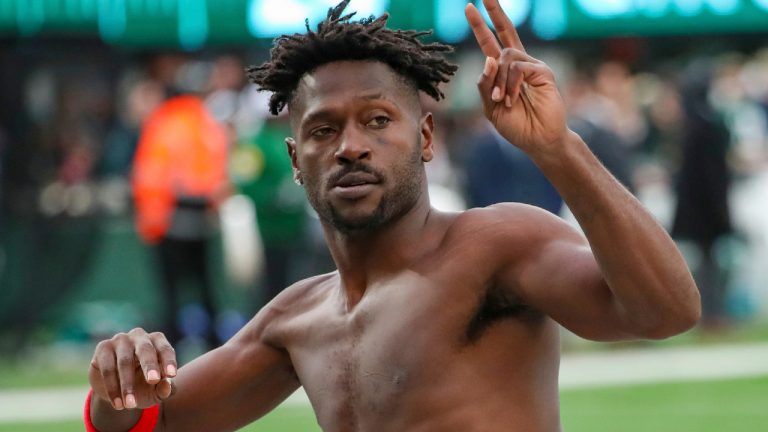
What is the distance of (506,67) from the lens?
3535 mm

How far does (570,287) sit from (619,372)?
815 cm

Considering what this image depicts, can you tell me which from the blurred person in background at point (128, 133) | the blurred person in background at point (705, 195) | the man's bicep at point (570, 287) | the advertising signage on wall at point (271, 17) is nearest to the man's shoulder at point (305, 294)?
the man's bicep at point (570, 287)

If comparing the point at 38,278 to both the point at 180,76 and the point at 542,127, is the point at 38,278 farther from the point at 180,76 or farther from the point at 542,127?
the point at 542,127

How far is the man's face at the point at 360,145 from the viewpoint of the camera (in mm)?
3965

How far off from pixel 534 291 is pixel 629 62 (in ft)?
32.9

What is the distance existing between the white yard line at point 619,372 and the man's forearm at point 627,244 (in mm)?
7314

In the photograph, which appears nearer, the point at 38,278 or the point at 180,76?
the point at 180,76

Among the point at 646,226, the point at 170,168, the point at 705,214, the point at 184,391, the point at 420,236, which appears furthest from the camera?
the point at 705,214

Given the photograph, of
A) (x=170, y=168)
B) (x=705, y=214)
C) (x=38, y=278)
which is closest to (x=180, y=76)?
(x=170, y=168)

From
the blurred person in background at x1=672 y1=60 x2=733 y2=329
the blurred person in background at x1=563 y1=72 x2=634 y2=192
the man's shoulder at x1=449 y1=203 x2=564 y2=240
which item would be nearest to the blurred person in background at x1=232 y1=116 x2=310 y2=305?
the blurred person in background at x1=563 y1=72 x2=634 y2=192

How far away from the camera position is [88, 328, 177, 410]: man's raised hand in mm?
3818

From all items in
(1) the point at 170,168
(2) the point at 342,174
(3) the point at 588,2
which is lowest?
(2) the point at 342,174

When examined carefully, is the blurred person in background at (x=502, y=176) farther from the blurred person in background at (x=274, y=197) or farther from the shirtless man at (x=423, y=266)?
the shirtless man at (x=423, y=266)

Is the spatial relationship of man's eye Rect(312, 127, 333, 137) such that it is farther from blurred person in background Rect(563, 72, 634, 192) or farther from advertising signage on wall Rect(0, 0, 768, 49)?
advertising signage on wall Rect(0, 0, 768, 49)
